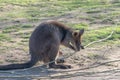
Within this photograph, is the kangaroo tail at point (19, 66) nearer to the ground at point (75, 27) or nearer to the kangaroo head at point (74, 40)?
the ground at point (75, 27)

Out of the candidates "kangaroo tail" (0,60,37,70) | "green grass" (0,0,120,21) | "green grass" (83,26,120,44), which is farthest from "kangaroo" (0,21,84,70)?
"green grass" (0,0,120,21)

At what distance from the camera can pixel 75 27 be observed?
12.2 metres

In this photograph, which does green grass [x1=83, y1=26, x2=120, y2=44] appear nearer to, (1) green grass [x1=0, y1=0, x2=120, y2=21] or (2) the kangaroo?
(2) the kangaroo

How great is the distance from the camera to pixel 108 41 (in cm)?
1097

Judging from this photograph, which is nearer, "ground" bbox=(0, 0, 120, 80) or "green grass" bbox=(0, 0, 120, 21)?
"ground" bbox=(0, 0, 120, 80)

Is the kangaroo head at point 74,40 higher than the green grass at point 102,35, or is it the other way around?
the kangaroo head at point 74,40

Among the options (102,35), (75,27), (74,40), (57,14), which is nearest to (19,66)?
(74,40)

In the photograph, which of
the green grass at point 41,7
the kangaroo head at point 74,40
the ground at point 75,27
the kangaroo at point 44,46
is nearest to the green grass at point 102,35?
the ground at point 75,27

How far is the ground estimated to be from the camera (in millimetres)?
8844

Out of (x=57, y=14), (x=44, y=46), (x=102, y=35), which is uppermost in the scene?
(x=44, y=46)

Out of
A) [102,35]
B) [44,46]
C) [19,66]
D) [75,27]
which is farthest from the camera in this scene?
[75,27]

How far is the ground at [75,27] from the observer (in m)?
8.84

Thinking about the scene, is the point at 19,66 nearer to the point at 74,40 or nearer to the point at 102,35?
the point at 74,40

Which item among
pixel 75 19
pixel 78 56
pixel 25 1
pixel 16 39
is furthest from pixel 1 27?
pixel 25 1
